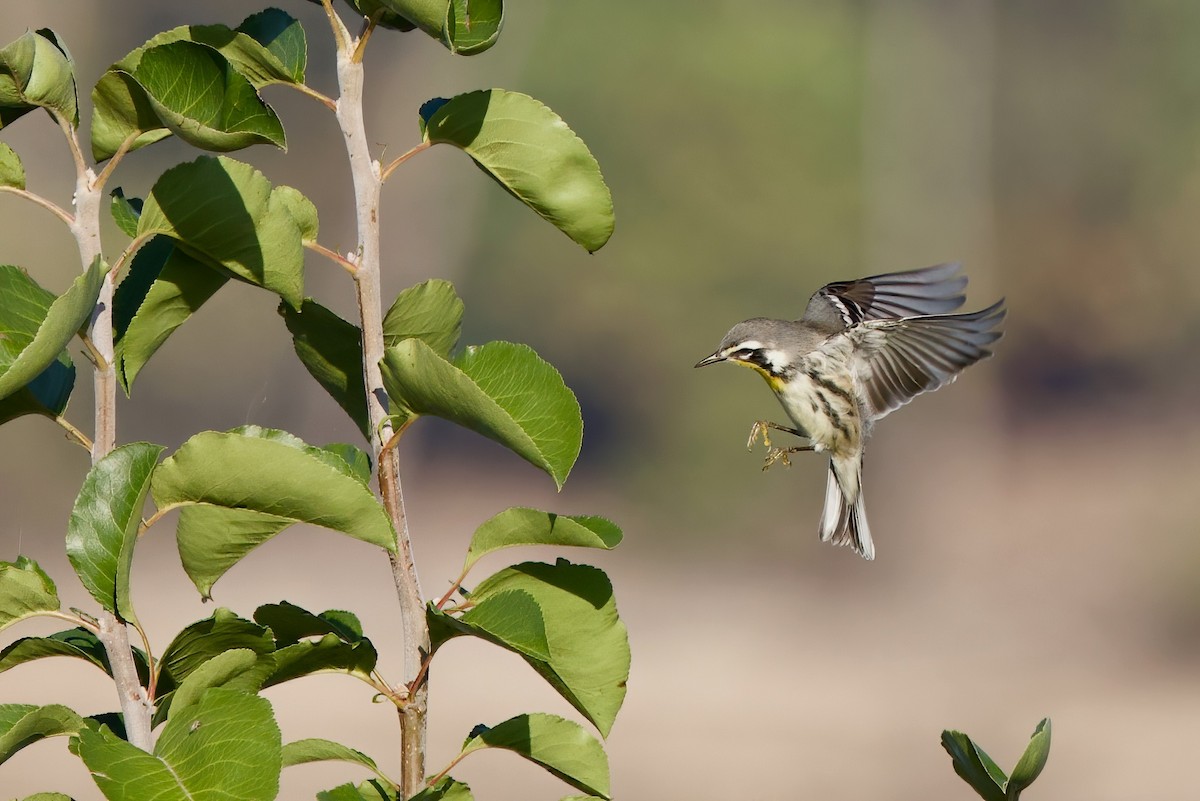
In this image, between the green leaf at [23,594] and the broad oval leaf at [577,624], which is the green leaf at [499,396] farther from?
the green leaf at [23,594]

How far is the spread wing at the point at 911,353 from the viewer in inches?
105

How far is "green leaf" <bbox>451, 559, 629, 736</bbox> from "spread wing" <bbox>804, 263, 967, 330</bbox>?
2.01m

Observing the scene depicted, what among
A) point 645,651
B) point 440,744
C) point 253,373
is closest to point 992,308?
point 440,744

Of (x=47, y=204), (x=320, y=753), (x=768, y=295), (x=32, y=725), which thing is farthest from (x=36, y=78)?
(x=768, y=295)

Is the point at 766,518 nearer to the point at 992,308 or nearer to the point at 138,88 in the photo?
the point at 992,308

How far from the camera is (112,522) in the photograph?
91 cm

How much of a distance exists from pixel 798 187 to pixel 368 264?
10.8 meters

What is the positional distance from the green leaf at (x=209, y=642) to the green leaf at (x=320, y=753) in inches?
4.3


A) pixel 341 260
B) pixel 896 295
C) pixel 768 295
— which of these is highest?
pixel 768 295

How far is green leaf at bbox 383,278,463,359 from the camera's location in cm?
106

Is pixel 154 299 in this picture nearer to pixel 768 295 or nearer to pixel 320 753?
pixel 320 753

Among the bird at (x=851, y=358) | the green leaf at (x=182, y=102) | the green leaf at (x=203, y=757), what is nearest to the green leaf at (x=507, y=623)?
the green leaf at (x=203, y=757)

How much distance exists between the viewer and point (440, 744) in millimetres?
7555

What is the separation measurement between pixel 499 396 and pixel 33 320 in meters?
0.31
